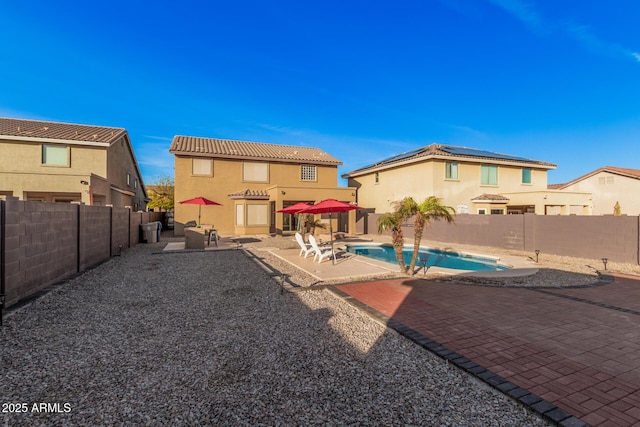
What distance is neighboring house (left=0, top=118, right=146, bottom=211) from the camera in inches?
737

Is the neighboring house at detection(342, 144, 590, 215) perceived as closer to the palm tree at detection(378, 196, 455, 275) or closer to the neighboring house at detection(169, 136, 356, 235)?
the neighboring house at detection(169, 136, 356, 235)

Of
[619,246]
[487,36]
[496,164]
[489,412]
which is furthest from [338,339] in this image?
[496,164]

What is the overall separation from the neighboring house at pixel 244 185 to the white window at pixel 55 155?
22.6 ft

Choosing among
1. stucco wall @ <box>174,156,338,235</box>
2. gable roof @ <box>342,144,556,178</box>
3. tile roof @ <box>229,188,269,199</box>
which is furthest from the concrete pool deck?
gable roof @ <box>342,144,556,178</box>

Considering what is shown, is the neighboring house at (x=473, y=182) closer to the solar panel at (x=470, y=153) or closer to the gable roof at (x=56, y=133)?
the solar panel at (x=470, y=153)

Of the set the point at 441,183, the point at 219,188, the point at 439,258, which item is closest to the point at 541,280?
the point at 439,258

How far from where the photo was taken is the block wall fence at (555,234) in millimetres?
12492

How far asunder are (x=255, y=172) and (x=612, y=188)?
3490 cm

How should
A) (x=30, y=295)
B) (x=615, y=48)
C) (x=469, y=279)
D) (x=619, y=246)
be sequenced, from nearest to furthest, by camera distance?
(x=30, y=295), (x=469, y=279), (x=619, y=246), (x=615, y=48)

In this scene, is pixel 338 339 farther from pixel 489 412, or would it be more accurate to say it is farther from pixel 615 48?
pixel 615 48

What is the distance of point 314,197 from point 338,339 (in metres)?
20.8

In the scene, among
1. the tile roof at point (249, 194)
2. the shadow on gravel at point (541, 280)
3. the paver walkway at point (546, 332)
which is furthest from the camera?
the tile roof at point (249, 194)

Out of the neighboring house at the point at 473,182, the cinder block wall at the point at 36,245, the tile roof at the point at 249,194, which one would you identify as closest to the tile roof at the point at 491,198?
the neighboring house at the point at 473,182

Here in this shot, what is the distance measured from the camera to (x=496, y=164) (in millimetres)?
27125
